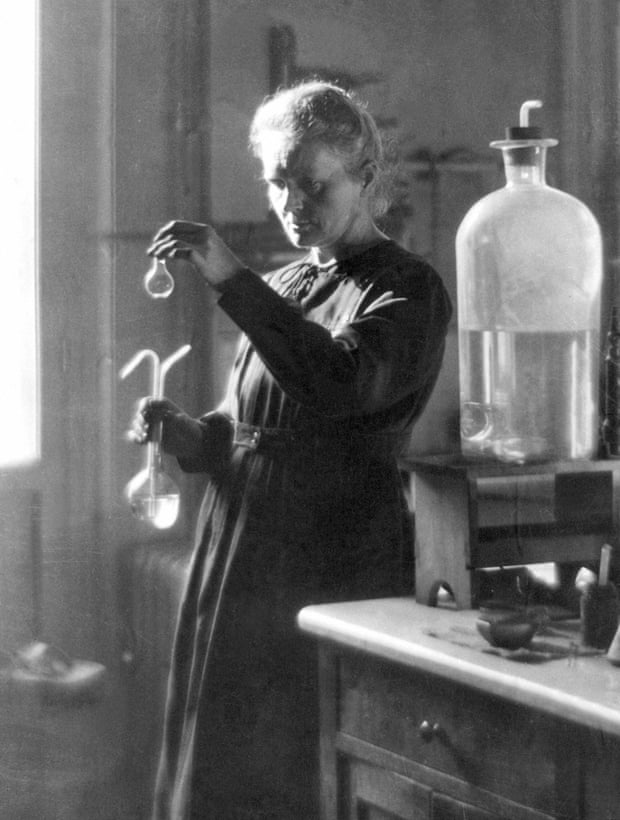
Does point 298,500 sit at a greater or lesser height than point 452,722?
greater

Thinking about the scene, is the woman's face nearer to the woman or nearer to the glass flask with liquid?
the woman

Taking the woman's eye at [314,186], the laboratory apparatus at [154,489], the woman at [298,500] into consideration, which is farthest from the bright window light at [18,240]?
the woman's eye at [314,186]

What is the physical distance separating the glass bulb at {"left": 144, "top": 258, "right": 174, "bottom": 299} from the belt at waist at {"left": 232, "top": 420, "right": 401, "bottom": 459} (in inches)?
16.0

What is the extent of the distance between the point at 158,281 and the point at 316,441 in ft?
1.82

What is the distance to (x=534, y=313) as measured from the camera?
167cm

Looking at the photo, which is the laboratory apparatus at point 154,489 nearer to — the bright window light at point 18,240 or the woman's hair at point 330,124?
the bright window light at point 18,240

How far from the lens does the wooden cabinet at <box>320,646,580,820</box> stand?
3.71ft

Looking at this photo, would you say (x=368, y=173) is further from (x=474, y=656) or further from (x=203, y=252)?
(x=474, y=656)

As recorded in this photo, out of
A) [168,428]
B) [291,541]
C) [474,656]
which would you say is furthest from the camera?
[168,428]

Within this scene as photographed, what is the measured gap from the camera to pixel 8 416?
1884mm

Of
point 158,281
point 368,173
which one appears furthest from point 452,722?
point 158,281

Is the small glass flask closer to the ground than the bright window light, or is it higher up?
closer to the ground

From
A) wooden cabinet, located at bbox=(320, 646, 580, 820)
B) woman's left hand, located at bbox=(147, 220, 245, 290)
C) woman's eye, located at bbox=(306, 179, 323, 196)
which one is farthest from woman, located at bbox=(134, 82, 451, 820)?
wooden cabinet, located at bbox=(320, 646, 580, 820)

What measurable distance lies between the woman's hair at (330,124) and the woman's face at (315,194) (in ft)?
0.04
